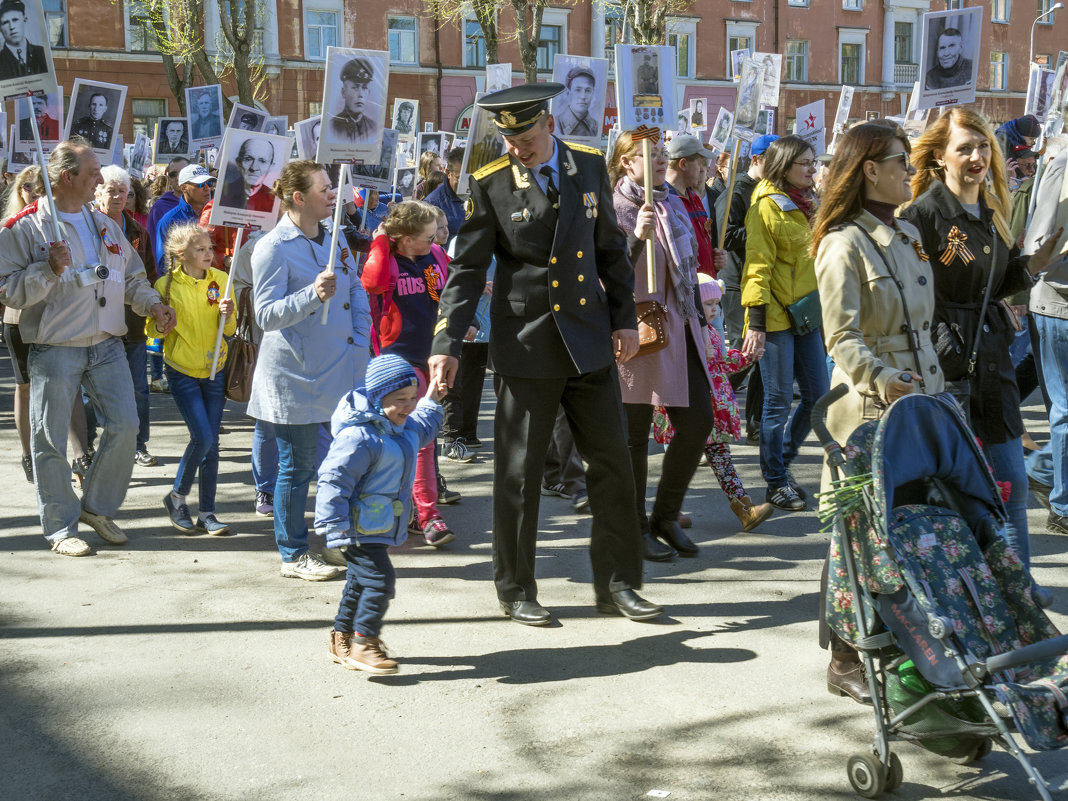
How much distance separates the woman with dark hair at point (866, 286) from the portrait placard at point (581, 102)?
5.91 m

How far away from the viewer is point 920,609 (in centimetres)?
365

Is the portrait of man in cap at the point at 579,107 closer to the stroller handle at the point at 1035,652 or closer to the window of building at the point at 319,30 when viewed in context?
the stroller handle at the point at 1035,652

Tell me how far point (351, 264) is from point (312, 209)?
1.42 ft

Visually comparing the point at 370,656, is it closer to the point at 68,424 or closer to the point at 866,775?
the point at 866,775

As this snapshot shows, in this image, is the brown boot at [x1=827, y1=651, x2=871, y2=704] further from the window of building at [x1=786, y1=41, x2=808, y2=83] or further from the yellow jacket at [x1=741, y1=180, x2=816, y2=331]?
the window of building at [x1=786, y1=41, x2=808, y2=83]

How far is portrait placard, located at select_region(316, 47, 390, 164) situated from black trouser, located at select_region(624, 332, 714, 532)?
2579 millimetres

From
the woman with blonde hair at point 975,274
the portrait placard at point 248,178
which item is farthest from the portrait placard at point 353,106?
the woman with blonde hair at point 975,274

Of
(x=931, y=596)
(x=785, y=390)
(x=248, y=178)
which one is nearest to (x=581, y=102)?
(x=248, y=178)

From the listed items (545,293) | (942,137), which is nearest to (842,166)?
(942,137)

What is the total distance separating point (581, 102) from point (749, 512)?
15.5 ft

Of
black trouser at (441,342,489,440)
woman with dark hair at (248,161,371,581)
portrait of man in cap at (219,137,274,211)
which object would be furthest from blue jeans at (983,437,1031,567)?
portrait of man in cap at (219,137,274,211)

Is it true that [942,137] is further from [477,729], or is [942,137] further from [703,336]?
[477,729]

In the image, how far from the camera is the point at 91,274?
671cm

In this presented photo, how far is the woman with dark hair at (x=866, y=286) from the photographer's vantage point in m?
4.52
